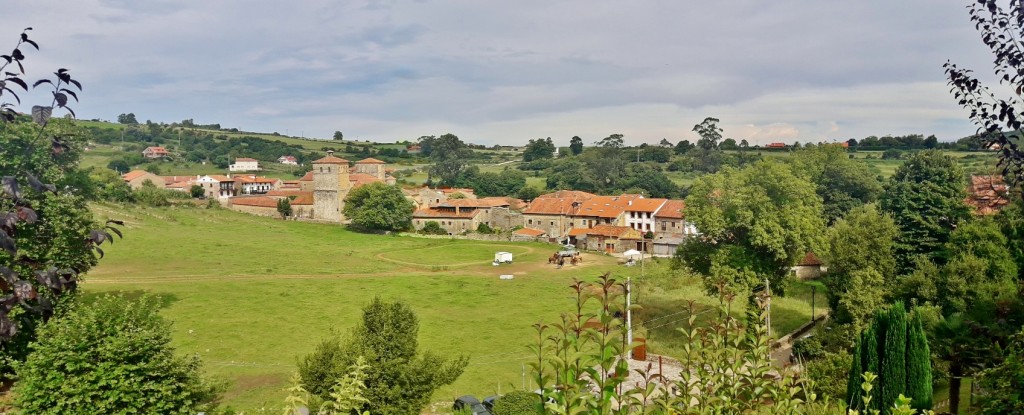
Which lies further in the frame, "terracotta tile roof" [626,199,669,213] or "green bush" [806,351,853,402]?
"terracotta tile roof" [626,199,669,213]

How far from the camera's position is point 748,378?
13.0 feet

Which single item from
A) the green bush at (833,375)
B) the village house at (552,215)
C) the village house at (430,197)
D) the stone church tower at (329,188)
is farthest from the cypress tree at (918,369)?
the stone church tower at (329,188)

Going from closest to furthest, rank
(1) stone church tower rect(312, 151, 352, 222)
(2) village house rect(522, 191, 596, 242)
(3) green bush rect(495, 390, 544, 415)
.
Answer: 1. (3) green bush rect(495, 390, 544, 415)
2. (2) village house rect(522, 191, 596, 242)
3. (1) stone church tower rect(312, 151, 352, 222)

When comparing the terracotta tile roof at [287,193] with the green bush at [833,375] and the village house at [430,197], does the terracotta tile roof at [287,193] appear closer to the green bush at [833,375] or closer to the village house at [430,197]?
the village house at [430,197]

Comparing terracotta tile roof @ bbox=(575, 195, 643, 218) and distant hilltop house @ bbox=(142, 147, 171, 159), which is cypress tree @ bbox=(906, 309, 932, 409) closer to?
terracotta tile roof @ bbox=(575, 195, 643, 218)

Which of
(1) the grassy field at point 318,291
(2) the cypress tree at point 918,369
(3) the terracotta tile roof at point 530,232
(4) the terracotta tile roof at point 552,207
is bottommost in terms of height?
(1) the grassy field at point 318,291

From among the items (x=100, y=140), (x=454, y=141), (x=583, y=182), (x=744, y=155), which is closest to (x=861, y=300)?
(x=583, y=182)

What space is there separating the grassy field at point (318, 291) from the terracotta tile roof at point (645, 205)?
10671 millimetres

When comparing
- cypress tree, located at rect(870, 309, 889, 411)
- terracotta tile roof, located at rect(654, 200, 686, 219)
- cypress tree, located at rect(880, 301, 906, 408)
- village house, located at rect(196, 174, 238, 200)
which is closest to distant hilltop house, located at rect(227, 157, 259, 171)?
village house, located at rect(196, 174, 238, 200)

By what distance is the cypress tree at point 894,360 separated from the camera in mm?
12352

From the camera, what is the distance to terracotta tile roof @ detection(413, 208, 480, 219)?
68.6 metres

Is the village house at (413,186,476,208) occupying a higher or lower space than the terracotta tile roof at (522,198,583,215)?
higher

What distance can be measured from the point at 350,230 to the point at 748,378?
6772cm

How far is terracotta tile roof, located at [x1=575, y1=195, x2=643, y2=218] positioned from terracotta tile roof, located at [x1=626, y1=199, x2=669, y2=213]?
0.76 meters
